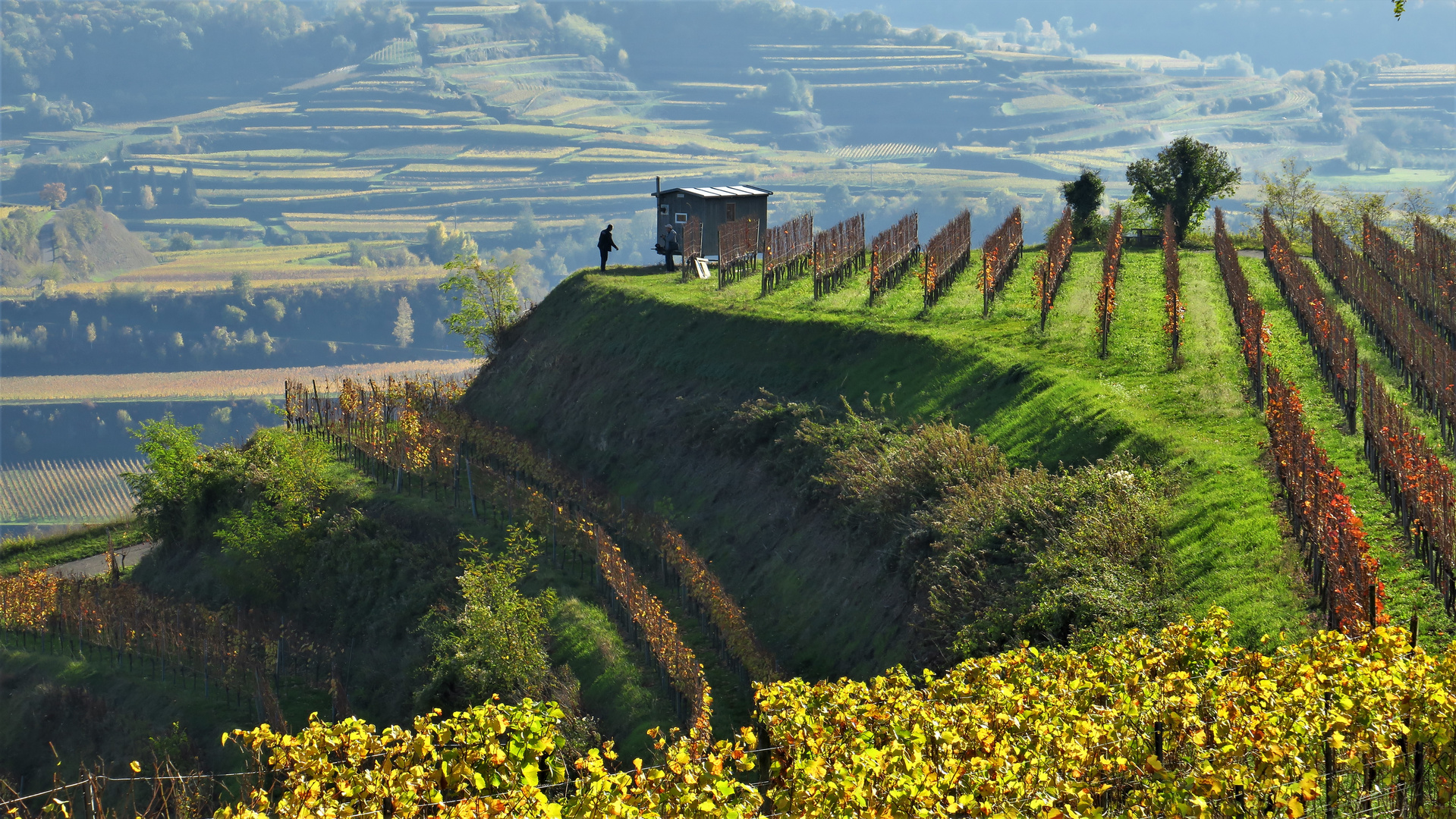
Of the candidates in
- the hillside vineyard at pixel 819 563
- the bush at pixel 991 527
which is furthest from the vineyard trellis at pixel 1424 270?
the bush at pixel 991 527

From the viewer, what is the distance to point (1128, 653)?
1112 centimetres

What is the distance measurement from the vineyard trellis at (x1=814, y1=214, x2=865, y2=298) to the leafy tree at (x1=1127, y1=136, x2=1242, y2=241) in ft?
51.8

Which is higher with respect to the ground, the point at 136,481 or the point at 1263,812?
the point at 1263,812

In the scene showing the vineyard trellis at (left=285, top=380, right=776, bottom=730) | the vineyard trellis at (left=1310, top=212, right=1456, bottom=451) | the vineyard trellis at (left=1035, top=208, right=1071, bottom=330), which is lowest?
the vineyard trellis at (left=285, top=380, right=776, bottom=730)

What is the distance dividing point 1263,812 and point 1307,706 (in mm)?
1016

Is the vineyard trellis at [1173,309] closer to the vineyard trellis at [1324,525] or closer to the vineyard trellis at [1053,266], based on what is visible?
the vineyard trellis at [1053,266]

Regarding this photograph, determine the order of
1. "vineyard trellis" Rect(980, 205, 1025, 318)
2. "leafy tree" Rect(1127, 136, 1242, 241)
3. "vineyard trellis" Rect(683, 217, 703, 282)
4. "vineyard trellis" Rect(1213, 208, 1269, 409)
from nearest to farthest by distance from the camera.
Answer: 1. "vineyard trellis" Rect(1213, 208, 1269, 409)
2. "vineyard trellis" Rect(980, 205, 1025, 318)
3. "vineyard trellis" Rect(683, 217, 703, 282)
4. "leafy tree" Rect(1127, 136, 1242, 241)

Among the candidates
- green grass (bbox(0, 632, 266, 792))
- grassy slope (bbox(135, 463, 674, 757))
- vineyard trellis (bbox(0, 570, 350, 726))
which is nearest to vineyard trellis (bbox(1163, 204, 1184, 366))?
grassy slope (bbox(135, 463, 674, 757))

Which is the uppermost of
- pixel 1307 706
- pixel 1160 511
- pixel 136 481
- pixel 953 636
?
pixel 1307 706

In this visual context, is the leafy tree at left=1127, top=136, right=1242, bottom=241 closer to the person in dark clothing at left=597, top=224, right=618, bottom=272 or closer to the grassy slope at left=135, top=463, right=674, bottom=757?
the person in dark clothing at left=597, top=224, right=618, bottom=272

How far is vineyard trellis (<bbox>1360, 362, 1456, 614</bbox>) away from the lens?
13.5m

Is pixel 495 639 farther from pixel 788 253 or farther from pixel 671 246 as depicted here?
pixel 671 246

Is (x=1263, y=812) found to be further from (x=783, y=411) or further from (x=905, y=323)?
(x=905, y=323)

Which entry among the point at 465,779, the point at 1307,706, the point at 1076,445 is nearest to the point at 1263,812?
the point at 1307,706
